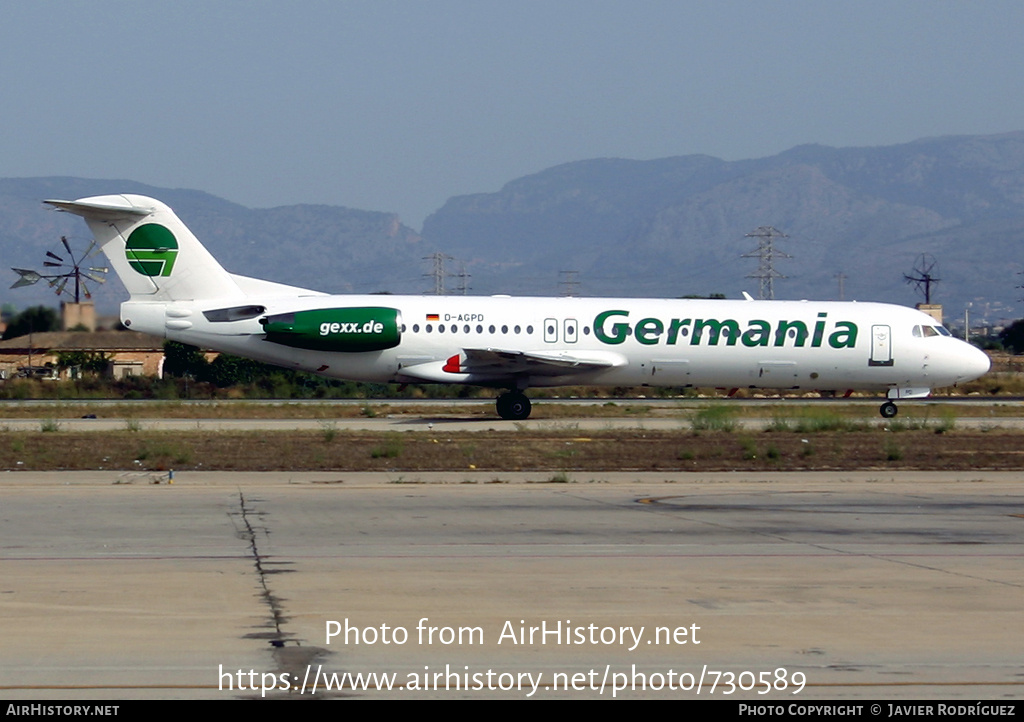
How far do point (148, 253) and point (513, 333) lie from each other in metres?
10.3

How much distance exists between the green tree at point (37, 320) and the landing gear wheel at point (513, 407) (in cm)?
1990

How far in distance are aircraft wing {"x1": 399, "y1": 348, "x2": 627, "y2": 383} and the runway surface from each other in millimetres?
15388

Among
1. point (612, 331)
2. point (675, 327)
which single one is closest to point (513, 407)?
point (612, 331)

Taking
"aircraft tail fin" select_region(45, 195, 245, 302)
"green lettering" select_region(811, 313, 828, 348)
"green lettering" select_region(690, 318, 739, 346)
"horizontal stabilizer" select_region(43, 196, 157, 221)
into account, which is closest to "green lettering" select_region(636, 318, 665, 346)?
"green lettering" select_region(690, 318, 739, 346)

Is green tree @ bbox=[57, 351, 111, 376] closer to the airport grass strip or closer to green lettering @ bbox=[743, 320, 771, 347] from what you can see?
the airport grass strip

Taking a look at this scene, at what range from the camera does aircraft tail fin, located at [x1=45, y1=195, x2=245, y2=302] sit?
35.2 metres

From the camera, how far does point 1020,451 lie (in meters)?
28.0

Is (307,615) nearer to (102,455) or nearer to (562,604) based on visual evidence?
(562,604)

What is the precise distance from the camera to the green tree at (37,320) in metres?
47.5

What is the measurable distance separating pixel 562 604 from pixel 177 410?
98.0ft

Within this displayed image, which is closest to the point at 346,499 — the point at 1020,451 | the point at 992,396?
the point at 1020,451

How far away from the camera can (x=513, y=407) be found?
3638 centimetres

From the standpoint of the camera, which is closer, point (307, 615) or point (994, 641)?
point (994, 641)

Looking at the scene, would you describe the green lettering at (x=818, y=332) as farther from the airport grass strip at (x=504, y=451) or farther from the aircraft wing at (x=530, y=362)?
the airport grass strip at (x=504, y=451)
